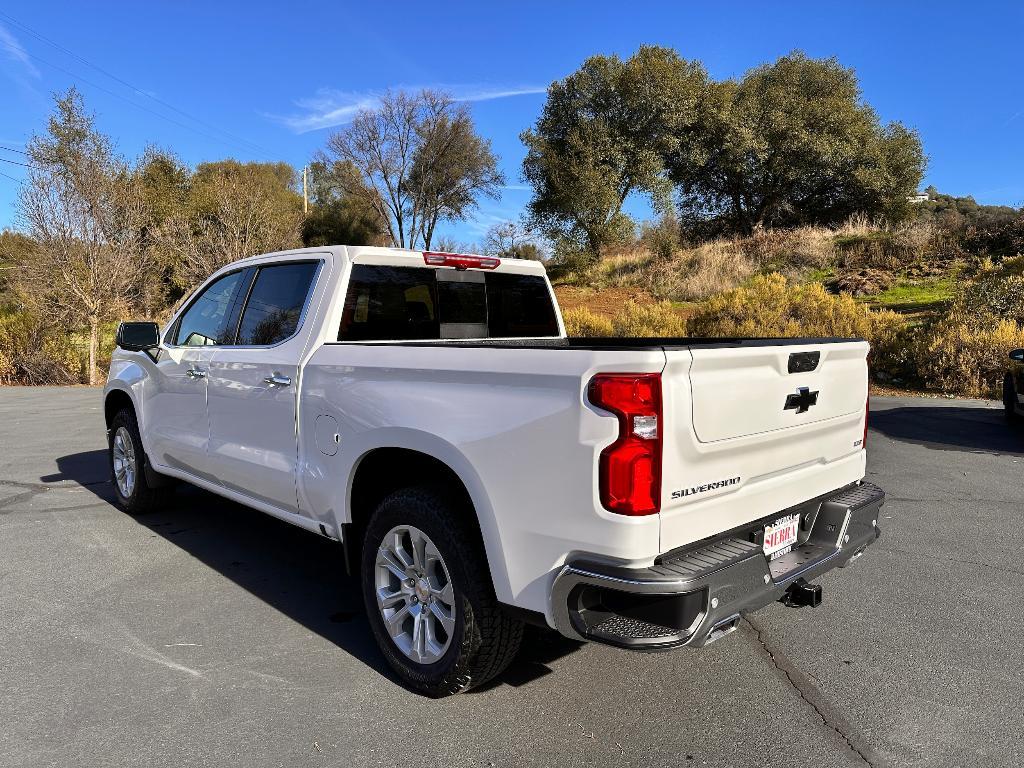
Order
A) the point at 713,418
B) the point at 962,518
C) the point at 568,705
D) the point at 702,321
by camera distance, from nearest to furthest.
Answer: the point at 713,418
the point at 568,705
the point at 962,518
the point at 702,321

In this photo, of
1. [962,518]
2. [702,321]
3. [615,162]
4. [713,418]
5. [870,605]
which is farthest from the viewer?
[615,162]

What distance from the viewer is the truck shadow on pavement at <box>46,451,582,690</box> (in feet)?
11.3

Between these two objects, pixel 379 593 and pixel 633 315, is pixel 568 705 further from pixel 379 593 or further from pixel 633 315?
pixel 633 315

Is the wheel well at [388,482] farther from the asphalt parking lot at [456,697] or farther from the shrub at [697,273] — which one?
the shrub at [697,273]

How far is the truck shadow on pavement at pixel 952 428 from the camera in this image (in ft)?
26.9

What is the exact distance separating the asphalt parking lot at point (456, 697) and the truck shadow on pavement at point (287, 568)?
19 mm

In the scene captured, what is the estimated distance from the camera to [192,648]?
3473 millimetres

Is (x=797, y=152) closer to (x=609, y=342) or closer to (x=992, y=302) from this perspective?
(x=992, y=302)

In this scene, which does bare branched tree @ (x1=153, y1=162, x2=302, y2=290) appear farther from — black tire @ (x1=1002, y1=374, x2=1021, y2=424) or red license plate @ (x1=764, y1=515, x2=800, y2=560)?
red license plate @ (x1=764, y1=515, x2=800, y2=560)

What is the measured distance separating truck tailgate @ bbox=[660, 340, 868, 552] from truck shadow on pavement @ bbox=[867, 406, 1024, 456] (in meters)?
5.68

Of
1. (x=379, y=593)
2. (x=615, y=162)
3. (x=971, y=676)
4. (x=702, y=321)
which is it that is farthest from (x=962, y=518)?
(x=615, y=162)

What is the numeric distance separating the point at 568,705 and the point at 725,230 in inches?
1163

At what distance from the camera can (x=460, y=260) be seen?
4270mm

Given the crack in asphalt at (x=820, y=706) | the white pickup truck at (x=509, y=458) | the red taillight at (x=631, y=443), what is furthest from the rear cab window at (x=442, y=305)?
the crack in asphalt at (x=820, y=706)
